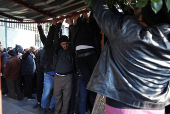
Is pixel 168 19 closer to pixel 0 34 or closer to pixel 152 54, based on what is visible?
pixel 152 54

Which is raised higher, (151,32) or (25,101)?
(151,32)

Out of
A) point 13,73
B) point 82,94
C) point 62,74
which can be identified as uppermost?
point 62,74

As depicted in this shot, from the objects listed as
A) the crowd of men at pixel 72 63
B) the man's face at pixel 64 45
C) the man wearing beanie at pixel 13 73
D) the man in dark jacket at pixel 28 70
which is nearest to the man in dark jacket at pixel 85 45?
the crowd of men at pixel 72 63

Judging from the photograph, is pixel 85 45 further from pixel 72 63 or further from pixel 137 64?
pixel 137 64

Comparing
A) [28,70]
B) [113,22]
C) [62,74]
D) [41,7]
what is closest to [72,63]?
[62,74]

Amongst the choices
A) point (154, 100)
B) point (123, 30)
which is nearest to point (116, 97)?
point (154, 100)

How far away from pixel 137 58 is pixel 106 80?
0.36m

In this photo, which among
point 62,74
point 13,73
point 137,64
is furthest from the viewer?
point 13,73

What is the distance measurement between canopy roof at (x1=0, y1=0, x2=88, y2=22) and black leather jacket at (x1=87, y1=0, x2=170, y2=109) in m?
1.59

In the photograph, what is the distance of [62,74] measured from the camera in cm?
348

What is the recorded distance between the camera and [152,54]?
1175 mm

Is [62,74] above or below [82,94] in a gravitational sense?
above

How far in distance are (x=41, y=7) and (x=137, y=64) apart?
2.49m

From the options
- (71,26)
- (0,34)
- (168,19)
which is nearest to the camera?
(168,19)
